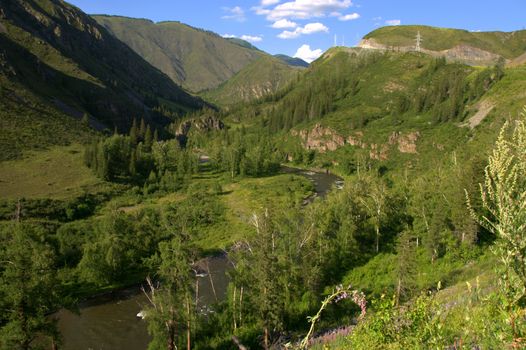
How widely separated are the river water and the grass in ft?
138

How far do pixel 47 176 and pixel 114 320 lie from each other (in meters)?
64.3

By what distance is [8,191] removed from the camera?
82250mm

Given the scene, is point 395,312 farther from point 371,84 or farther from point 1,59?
point 371,84

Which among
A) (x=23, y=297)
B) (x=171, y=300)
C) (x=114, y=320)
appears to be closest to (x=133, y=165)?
(x=114, y=320)

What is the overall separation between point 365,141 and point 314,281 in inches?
4485

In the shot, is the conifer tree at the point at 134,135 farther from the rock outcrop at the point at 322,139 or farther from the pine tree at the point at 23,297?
the pine tree at the point at 23,297

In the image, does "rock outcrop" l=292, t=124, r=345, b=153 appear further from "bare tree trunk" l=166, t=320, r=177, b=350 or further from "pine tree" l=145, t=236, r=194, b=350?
"bare tree trunk" l=166, t=320, r=177, b=350

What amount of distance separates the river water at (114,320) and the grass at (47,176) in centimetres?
4201

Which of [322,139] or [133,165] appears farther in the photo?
[322,139]

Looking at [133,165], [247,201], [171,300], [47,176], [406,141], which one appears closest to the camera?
[171,300]

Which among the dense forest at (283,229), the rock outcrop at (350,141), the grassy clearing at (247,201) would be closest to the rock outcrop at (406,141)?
the rock outcrop at (350,141)

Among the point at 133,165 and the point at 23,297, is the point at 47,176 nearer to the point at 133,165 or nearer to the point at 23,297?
the point at 133,165

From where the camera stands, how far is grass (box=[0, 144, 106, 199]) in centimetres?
8444

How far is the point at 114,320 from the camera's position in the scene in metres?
45.8
